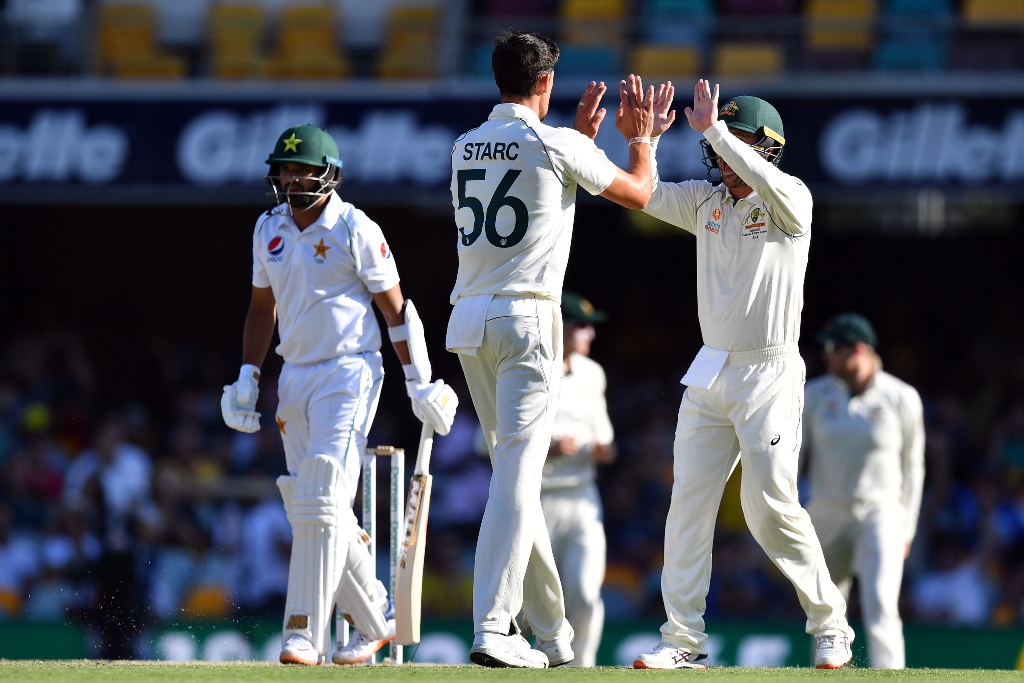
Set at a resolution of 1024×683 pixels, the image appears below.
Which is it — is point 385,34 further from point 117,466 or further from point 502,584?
point 502,584

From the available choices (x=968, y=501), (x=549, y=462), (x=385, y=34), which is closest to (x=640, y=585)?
(x=968, y=501)

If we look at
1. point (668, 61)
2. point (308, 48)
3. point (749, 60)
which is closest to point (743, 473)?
point (749, 60)

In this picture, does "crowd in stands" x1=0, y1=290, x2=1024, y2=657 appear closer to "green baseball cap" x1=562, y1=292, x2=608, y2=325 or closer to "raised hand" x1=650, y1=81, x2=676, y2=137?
"green baseball cap" x1=562, y1=292, x2=608, y2=325

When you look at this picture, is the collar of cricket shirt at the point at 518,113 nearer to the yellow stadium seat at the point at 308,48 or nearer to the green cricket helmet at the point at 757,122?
the green cricket helmet at the point at 757,122

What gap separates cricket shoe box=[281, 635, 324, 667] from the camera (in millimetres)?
5672

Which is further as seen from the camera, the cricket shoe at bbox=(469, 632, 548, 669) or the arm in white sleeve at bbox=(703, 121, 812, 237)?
the arm in white sleeve at bbox=(703, 121, 812, 237)

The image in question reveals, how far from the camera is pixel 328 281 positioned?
5.92m

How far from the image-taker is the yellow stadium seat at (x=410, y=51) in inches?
464

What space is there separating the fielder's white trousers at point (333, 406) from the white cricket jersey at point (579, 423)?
2.29 m

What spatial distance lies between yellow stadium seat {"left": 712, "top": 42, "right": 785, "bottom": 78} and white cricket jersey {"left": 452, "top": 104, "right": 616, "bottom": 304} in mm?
6265

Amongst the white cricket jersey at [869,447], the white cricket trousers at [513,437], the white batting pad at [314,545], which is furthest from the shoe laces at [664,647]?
the white cricket jersey at [869,447]

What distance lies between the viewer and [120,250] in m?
14.8

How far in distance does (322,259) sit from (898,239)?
950 cm

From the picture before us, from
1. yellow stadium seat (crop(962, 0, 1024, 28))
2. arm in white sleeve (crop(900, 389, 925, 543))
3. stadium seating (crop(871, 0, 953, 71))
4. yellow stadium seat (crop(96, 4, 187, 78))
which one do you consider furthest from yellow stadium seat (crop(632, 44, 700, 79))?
arm in white sleeve (crop(900, 389, 925, 543))
